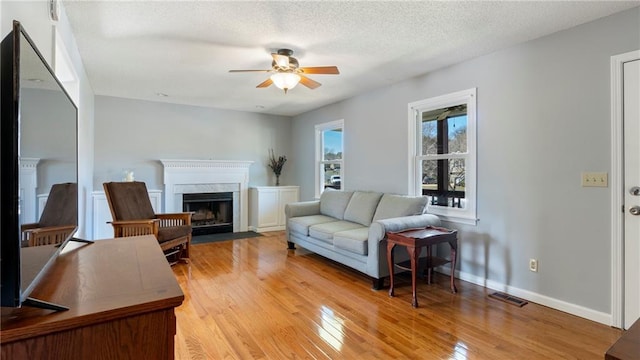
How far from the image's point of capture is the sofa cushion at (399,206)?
11.7 feet

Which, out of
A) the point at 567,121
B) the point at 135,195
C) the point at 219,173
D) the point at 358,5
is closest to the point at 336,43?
the point at 358,5

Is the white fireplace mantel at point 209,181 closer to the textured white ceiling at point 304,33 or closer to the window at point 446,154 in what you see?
the textured white ceiling at point 304,33

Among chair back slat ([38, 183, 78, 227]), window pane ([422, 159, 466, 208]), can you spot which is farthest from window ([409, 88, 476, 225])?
chair back slat ([38, 183, 78, 227])

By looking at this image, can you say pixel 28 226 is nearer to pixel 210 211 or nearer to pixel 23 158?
pixel 23 158

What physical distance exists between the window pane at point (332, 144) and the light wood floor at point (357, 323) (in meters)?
2.59

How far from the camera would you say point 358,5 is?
2258mm

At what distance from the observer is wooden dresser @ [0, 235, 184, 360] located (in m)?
0.80

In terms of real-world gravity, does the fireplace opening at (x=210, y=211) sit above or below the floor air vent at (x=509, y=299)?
above

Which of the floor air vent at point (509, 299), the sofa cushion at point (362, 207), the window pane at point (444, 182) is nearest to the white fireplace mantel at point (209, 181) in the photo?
the sofa cushion at point (362, 207)

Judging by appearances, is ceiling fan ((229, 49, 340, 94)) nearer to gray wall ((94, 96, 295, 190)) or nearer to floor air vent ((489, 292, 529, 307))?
floor air vent ((489, 292, 529, 307))

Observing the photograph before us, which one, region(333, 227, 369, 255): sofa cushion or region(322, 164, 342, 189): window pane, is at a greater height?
region(322, 164, 342, 189): window pane

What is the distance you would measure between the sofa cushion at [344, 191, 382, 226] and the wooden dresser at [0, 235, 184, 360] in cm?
306

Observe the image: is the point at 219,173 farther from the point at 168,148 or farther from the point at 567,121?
the point at 567,121

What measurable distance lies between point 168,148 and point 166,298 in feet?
16.9
